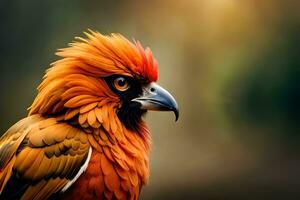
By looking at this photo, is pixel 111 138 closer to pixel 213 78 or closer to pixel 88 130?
pixel 88 130

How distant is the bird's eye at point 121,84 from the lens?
170 cm

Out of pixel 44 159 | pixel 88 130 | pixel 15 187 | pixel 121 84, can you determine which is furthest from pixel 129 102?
pixel 15 187

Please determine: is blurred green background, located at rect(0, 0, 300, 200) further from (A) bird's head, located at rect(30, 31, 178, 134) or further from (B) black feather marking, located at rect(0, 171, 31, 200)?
(B) black feather marking, located at rect(0, 171, 31, 200)

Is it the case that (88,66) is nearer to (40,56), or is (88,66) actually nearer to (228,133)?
(40,56)

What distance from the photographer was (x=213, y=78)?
307 cm

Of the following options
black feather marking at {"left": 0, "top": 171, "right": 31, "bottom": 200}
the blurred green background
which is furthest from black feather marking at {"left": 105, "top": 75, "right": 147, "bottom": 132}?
the blurred green background

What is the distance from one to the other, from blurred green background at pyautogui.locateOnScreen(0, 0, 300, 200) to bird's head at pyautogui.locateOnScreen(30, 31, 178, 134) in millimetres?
1209

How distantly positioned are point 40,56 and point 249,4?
1.20 metres

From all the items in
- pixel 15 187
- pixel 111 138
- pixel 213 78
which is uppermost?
pixel 213 78

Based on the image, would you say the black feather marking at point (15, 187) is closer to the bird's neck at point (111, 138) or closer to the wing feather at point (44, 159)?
the wing feather at point (44, 159)

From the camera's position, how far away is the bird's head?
164 cm

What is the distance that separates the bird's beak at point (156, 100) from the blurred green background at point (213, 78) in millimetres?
1198

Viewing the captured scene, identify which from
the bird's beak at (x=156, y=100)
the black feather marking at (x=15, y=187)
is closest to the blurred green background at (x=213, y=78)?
the bird's beak at (x=156, y=100)

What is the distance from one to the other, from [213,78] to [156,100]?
1.39 metres
